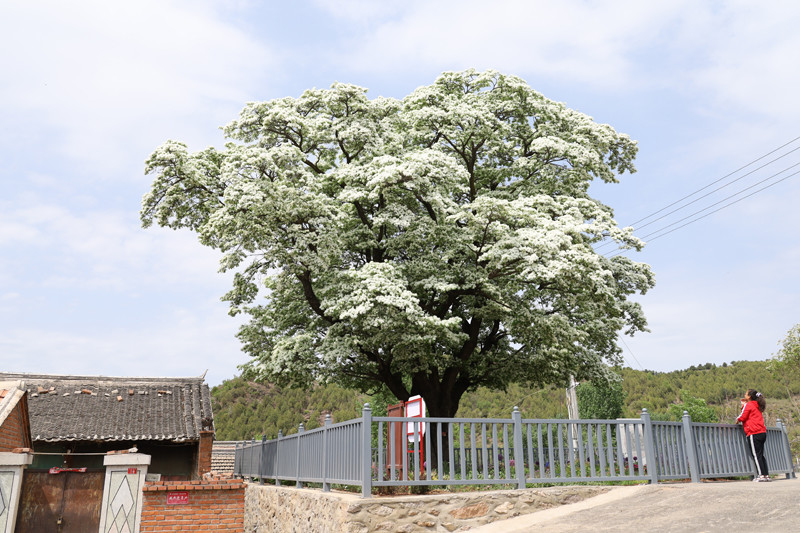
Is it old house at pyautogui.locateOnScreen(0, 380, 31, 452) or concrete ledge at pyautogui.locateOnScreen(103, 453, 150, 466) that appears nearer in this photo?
concrete ledge at pyautogui.locateOnScreen(103, 453, 150, 466)

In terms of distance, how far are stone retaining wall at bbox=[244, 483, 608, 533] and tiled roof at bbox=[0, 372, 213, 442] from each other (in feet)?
37.0

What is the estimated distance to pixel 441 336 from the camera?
1745cm

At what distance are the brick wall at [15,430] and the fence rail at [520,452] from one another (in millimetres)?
7637

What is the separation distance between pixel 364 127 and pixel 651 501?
1260 cm

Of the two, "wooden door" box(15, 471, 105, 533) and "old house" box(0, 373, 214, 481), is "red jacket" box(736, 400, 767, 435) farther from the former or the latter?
"old house" box(0, 373, 214, 481)

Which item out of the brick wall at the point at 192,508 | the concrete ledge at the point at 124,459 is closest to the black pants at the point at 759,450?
the brick wall at the point at 192,508

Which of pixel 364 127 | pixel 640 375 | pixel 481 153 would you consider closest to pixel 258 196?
pixel 364 127

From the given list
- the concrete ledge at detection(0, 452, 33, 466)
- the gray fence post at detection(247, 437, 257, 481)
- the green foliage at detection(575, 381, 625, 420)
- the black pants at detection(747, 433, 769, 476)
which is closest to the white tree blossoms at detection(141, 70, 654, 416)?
the gray fence post at detection(247, 437, 257, 481)

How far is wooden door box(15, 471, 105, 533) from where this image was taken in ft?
50.9

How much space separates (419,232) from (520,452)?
27.8 feet

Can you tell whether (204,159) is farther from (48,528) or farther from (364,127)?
(48,528)

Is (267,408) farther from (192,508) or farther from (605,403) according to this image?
(192,508)

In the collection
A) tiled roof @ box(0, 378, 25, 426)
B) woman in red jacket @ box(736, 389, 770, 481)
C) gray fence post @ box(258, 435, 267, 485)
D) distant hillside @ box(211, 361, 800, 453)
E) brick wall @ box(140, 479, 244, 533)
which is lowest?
brick wall @ box(140, 479, 244, 533)

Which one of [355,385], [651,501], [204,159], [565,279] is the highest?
[204,159]
